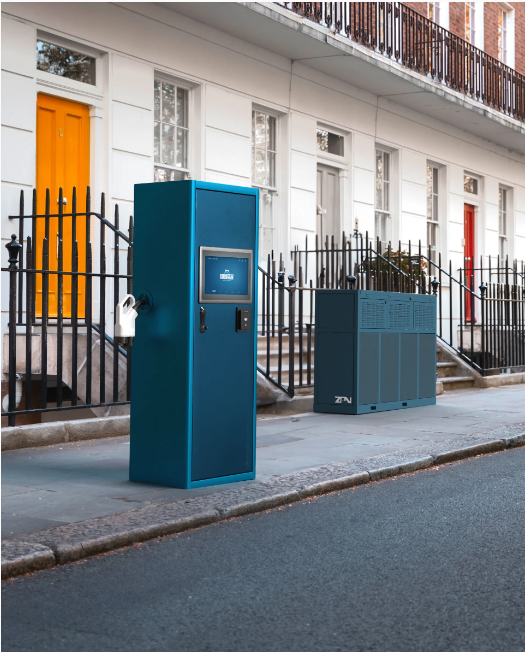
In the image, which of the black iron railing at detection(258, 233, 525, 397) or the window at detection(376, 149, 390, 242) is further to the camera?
the window at detection(376, 149, 390, 242)

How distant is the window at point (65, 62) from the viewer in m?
10.7

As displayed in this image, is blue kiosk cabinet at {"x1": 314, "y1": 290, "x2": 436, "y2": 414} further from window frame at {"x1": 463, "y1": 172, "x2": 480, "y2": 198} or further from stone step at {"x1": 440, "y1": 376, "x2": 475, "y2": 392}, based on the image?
window frame at {"x1": 463, "y1": 172, "x2": 480, "y2": 198}

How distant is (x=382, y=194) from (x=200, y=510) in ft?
40.6

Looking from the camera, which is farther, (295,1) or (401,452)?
(295,1)

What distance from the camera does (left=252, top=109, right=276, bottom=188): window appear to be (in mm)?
14039

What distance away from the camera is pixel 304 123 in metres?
14.7

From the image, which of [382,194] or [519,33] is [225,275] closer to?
[382,194]

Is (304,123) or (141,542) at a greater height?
(304,123)

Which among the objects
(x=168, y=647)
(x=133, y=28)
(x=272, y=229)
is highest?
(x=133, y=28)

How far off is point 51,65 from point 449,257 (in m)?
10.4

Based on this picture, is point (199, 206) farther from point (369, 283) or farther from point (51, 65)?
point (369, 283)

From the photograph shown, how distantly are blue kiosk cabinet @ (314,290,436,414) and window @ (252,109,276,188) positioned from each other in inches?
145

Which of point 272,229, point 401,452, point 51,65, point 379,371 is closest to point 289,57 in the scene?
point 272,229

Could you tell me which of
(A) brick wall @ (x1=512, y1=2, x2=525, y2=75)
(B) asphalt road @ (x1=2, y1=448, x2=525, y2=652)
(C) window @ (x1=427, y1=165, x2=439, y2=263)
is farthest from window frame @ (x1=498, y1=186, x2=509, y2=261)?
(B) asphalt road @ (x1=2, y1=448, x2=525, y2=652)
